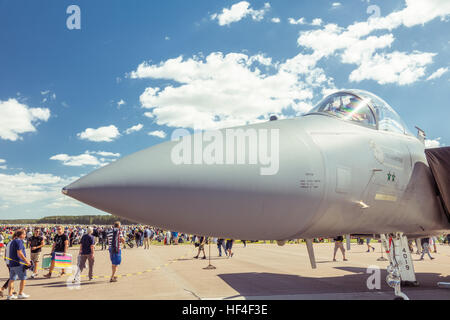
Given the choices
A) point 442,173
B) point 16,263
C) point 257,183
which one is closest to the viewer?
point 257,183

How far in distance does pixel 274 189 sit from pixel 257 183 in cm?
19

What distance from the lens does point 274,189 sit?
9.68 feet

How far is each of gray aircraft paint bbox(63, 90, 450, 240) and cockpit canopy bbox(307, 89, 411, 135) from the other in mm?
263

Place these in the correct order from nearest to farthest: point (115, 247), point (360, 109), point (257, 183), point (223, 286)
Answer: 1. point (257, 183)
2. point (360, 109)
3. point (223, 286)
4. point (115, 247)

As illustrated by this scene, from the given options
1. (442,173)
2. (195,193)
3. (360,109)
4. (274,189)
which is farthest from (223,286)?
(195,193)

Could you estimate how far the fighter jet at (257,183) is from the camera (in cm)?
270

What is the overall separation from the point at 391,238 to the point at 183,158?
437 centimetres

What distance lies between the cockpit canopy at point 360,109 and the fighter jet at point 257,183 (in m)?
0.28

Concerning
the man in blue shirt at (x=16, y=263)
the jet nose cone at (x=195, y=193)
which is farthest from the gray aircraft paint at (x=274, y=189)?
the man in blue shirt at (x=16, y=263)

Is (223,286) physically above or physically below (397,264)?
below

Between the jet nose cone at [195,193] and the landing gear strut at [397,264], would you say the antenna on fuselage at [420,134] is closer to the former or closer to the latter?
the landing gear strut at [397,264]

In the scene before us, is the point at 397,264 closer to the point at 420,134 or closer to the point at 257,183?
the point at 420,134

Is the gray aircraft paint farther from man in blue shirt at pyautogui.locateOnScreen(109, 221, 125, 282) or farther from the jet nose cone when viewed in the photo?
man in blue shirt at pyautogui.locateOnScreen(109, 221, 125, 282)
